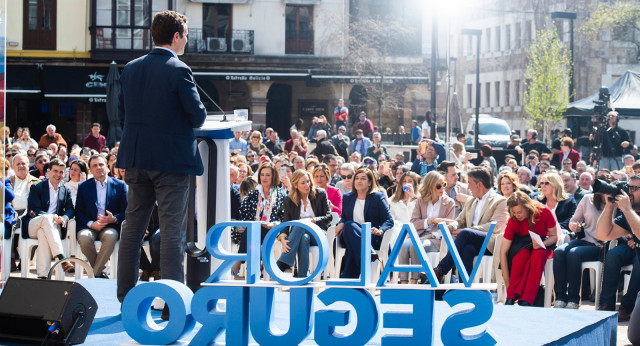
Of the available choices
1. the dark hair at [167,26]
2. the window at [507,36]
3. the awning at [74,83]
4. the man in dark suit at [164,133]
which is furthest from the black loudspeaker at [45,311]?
the window at [507,36]

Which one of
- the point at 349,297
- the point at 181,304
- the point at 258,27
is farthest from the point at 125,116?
the point at 258,27

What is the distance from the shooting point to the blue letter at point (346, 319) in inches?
225

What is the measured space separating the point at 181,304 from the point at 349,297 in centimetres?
99

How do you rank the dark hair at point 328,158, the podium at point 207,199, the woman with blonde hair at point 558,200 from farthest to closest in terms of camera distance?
the dark hair at point 328,158
the woman with blonde hair at point 558,200
the podium at point 207,199

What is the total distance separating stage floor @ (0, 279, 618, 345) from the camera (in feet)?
20.3

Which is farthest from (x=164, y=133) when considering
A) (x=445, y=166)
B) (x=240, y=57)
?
(x=240, y=57)

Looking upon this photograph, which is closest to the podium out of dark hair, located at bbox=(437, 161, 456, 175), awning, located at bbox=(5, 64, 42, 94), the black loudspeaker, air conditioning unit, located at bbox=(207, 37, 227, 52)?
the black loudspeaker

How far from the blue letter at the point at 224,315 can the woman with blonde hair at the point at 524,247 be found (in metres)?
4.95

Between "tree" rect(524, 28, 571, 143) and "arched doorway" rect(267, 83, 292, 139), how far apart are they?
11.7 m

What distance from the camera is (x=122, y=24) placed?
36000 millimetres

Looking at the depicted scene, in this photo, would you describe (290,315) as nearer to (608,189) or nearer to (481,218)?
(608,189)

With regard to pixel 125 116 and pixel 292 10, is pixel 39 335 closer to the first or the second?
pixel 125 116

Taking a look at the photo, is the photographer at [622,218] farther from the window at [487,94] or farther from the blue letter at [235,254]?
the window at [487,94]

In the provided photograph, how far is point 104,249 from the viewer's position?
11.3 metres
